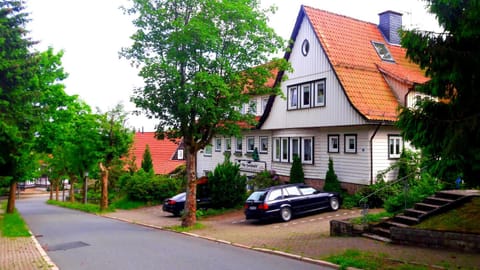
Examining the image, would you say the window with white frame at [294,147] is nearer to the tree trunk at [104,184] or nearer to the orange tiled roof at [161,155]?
the tree trunk at [104,184]

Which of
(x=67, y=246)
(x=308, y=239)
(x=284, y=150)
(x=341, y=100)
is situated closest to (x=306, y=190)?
(x=341, y=100)

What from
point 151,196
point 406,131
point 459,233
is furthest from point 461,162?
point 151,196

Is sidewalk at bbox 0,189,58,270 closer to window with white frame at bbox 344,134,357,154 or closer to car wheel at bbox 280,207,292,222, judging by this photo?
car wheel at bbox 280,207,292,222

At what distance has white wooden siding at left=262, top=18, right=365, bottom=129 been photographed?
22250mm

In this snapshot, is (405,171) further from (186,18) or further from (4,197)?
(4,197)

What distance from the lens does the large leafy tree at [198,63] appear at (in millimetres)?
18141

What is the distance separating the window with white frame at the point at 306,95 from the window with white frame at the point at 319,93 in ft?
2.02

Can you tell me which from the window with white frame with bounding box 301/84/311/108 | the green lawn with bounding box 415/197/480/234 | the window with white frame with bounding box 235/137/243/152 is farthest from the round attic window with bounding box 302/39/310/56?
the green lawn with bounding box 415/197/480/234

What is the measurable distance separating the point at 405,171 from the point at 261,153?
10907 mm

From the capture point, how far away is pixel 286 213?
19281mm

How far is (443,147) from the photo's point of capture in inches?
321

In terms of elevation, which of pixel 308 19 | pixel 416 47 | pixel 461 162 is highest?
pixel 308 19

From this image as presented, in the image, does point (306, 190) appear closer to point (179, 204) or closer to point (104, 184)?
point (179, 204)

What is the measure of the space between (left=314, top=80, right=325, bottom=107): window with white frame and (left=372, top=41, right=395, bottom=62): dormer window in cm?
447
